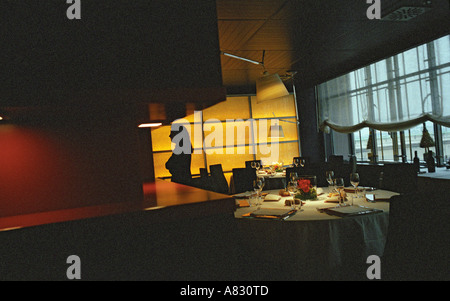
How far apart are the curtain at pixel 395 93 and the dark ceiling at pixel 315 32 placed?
194 mm

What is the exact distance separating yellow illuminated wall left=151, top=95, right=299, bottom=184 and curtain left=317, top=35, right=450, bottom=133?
3.81 ft

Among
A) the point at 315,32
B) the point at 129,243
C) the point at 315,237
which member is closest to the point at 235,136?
the point at 315,32

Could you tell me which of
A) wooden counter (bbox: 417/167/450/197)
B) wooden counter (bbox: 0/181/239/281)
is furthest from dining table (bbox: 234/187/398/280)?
wooden counter (bbox: 417/167/450/197)

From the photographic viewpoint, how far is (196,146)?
23.8 ft

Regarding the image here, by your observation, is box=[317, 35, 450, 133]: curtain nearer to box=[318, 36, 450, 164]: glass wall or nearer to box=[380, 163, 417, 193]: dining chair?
box=[318, 36, 450, 164]: glass wall

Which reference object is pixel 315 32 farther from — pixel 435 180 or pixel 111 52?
pixel 111 52

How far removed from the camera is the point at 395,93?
17.2 ft

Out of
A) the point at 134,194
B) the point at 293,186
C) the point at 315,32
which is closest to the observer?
the point at 134,194

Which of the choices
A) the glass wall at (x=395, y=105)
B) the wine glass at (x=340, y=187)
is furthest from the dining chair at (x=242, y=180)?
the glass wall at (x=395, y=105)

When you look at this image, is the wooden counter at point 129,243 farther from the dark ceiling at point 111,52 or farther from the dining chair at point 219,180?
the dining chair at point 219,180

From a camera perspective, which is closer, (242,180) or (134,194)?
(134,194)

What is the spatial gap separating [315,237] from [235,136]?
215 inches

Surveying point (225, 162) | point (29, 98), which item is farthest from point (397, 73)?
point (29, 98)
